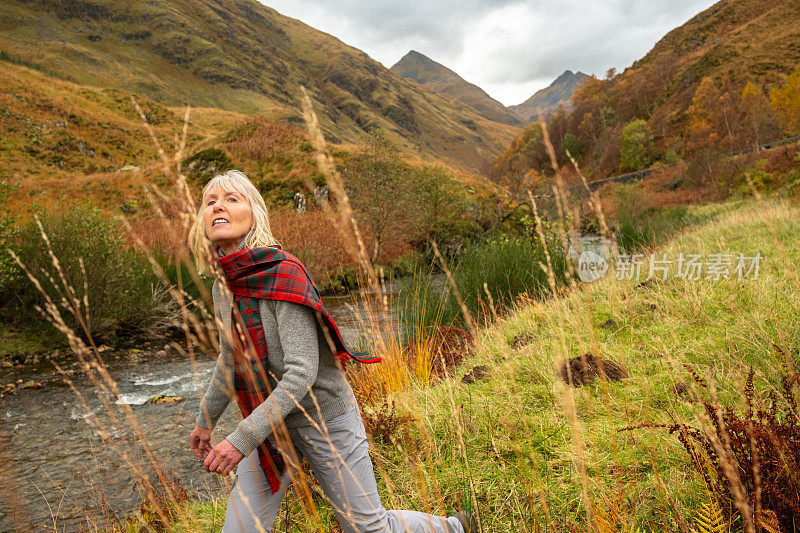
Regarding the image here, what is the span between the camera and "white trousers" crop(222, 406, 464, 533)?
1.55 meters

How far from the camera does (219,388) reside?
1.79 metres

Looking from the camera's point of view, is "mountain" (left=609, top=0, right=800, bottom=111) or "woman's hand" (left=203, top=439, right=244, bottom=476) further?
"mountain" (left=609, top=0, right=800, bottom=111)

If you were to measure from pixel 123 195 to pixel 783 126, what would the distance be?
142ft

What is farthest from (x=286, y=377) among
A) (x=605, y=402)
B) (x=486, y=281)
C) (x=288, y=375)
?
(x=486, y=281)

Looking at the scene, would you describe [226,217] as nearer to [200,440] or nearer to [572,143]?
[200,440]

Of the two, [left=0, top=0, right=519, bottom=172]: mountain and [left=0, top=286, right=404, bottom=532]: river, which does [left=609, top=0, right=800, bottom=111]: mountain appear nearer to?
[left=0, top=0, right=519, bottom=172]: mountain

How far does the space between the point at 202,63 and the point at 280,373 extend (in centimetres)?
11652

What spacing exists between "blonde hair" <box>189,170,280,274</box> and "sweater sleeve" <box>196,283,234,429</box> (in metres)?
0.18

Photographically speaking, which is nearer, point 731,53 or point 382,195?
point 382,195

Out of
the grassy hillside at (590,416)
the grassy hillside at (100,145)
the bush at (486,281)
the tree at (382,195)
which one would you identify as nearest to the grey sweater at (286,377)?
the grassy hillside at (590,416)

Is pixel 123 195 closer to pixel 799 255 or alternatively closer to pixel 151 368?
pixel 151 368

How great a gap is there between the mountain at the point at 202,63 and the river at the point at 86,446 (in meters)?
26.2

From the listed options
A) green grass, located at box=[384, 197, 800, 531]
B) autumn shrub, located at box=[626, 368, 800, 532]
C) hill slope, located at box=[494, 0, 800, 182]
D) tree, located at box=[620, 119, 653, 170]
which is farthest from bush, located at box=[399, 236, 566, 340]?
tree, located at box=[620, 119, 653, 170]

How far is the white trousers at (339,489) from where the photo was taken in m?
1.55
